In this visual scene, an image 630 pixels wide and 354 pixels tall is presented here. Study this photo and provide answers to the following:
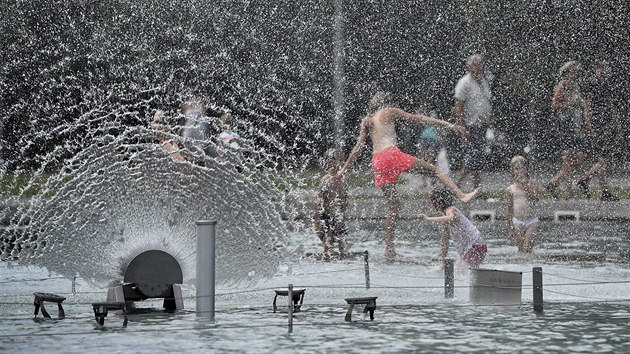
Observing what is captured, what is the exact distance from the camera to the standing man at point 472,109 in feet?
60.4

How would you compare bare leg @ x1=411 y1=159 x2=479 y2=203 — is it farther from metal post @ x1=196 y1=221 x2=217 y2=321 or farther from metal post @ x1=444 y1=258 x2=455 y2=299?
metal post @ x1=196 y1=221 x2=217 y2=321

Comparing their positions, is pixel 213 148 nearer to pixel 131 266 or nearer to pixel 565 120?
pixel 131 266

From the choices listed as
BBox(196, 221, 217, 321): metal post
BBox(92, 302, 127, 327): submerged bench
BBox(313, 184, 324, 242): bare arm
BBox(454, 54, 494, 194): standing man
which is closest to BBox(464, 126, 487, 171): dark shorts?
BBox(454, 54, 494, 194): standing man

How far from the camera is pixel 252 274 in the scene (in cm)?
1280

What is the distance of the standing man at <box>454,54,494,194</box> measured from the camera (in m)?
18.4

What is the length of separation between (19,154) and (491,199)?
24.9 ft

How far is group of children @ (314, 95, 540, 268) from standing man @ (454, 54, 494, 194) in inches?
34.6

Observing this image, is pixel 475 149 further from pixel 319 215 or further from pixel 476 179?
pixel 319 215

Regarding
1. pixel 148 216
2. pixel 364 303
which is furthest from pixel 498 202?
pixel 364 303

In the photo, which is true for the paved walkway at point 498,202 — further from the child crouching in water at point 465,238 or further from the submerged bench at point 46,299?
the submerged bench at point 46,299

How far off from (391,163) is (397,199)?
972 mm

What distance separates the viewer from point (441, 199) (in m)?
14.8

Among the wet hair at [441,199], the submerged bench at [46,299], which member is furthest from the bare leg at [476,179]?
the submerged bench at [46,299]

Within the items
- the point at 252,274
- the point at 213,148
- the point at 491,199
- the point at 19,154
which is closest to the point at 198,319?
the point at 252,274
